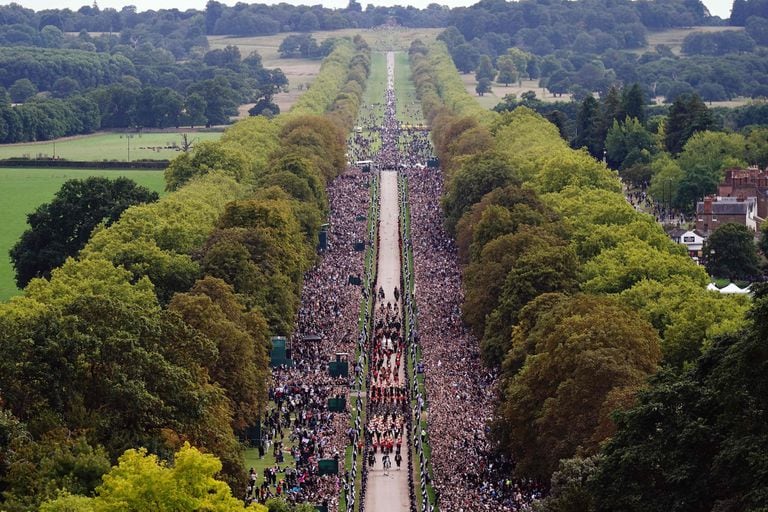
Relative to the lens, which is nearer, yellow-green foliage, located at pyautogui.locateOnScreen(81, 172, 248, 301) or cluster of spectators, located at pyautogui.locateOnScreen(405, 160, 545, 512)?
cluster of spectators, located at pyautogui.locateOnScreen(405, 160, 545, 512)

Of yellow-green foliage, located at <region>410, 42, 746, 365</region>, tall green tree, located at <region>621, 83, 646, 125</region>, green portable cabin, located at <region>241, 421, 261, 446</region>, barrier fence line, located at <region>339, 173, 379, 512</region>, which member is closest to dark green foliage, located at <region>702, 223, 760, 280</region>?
yellow-green foliage, located at <region>410, 42, 746, 365</region>

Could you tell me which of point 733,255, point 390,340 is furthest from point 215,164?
point 390,340

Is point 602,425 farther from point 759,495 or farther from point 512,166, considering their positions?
point 512,166

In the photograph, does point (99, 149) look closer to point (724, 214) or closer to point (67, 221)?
point (67, 221)

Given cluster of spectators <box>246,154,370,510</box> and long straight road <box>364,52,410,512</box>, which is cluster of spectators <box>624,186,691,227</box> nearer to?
long straight road <box>364,52,410,512</box>

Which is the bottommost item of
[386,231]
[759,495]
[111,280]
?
[386,231]

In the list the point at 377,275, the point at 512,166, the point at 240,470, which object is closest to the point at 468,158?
the point at 512,166
